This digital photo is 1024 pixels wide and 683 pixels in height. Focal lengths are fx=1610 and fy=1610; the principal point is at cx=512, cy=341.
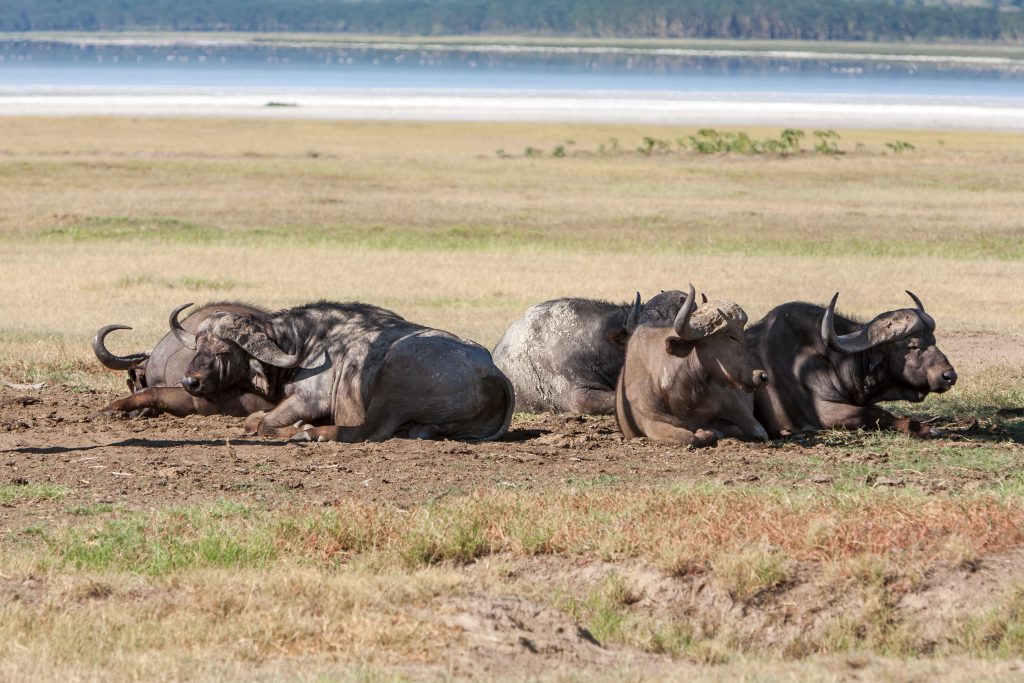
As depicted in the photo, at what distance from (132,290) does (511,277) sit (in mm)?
5102

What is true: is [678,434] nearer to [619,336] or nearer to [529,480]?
[619,336]

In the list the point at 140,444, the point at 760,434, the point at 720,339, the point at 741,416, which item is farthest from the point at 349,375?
the point at 760,434

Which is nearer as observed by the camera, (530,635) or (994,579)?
(530,635)

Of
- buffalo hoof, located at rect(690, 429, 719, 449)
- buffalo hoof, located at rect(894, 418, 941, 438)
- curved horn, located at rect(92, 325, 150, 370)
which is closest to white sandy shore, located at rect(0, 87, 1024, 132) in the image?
curved horn, located at rect(92, 325, 150, 370)

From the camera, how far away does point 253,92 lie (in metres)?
102

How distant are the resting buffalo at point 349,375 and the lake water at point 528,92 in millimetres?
62720

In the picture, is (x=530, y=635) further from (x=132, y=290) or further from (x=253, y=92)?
(x=253, y=92)

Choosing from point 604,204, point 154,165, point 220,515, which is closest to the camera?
point 220,515

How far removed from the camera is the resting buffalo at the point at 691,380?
10719 mm

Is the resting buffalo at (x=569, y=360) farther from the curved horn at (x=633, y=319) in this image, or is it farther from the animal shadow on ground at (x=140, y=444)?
the animal shadow on ground at (x=140, y=444)

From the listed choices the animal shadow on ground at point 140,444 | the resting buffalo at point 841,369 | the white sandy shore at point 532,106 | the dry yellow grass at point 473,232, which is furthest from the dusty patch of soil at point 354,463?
the white sandy shore at point 532,106

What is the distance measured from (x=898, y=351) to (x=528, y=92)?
322ft

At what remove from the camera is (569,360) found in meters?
13.0

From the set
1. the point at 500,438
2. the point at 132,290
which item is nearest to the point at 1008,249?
the point at 132,290
